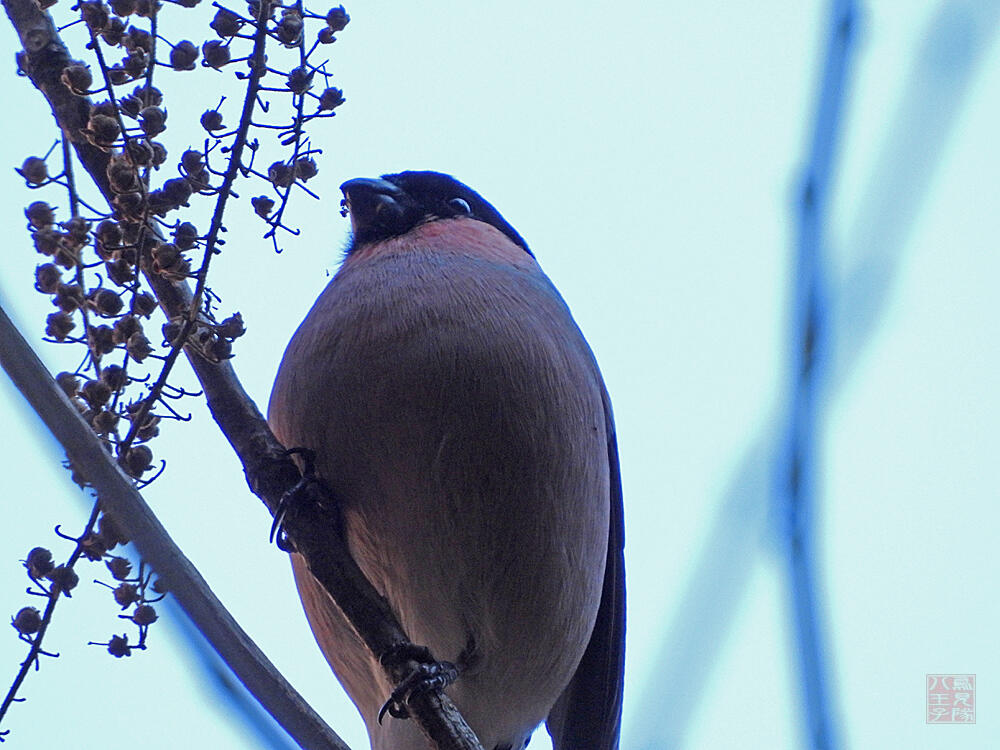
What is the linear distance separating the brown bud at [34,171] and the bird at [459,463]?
0.65 metres

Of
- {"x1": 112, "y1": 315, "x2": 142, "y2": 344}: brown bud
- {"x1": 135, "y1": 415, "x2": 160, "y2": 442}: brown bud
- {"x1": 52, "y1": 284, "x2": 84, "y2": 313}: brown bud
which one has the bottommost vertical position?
{"x1": 135, "y1": 415, "x2": 160, "y2": 442}: brown bud

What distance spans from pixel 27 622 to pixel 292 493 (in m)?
0.54

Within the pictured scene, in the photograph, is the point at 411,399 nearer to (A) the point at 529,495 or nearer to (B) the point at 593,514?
(A) the point at 529,495

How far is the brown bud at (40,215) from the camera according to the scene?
5.57 feet

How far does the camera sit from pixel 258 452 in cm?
195

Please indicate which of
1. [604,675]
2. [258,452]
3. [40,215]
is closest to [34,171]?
[40,215]

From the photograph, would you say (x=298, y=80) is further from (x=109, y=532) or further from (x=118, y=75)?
(x=109, y=532)

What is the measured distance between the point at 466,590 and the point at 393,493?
253 mm

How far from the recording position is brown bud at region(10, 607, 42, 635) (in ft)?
5.05

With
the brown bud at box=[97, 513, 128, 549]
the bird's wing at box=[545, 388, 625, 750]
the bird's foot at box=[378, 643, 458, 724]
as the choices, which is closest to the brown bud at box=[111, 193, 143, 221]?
the brown bud at box=[97, 513, 128, 549]

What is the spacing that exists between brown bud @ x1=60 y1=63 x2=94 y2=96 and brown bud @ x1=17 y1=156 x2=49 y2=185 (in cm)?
13

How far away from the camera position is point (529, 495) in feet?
7.41

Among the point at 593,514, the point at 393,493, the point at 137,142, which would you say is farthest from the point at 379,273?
the point at 137,142

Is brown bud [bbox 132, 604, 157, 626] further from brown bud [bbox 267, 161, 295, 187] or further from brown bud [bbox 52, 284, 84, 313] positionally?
brown bud [bbox 267, 161, 295, 187]
